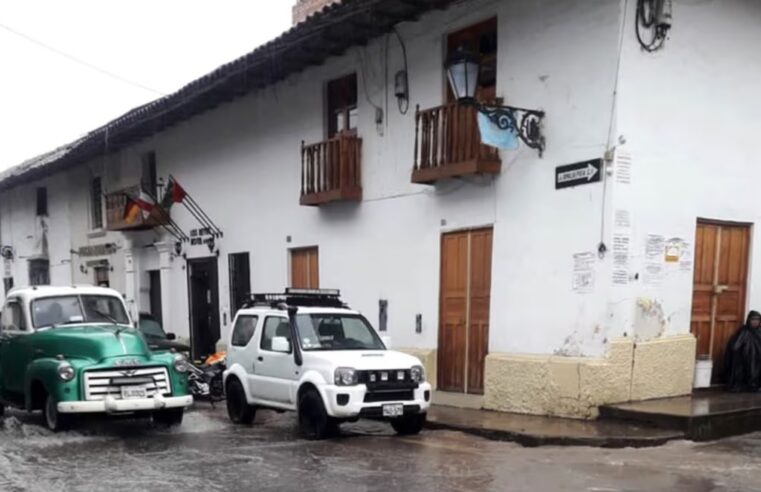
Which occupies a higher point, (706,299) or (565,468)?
(706,299)

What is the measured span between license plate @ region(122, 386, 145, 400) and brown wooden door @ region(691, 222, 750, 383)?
7644mm

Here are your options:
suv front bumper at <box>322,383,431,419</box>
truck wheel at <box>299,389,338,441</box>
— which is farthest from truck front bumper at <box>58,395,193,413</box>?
suv front bumper at <box>322,383,431,419</box>

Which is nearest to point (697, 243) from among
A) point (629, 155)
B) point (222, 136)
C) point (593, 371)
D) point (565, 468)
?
point (629, 155)

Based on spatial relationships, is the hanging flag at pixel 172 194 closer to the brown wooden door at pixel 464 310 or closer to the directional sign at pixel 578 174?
the brown wooden door at pixel 464 310

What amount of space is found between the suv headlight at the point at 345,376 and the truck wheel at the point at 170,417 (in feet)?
8.50

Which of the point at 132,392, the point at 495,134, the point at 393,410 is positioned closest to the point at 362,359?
the point at 393,410

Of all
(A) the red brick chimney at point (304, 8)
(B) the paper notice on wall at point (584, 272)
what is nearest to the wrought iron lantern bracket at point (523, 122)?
(B) the paper notice on wall at point (584, 272)

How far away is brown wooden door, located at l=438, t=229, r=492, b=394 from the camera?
1155 cm

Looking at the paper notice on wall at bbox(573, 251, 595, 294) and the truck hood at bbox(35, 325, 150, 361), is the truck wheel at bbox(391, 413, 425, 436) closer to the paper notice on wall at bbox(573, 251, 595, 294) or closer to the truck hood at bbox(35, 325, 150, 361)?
the paper notice on wall at bbox(573, 251, 595, 294)

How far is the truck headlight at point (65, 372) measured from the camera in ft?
30.6

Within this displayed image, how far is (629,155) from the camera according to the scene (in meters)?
9.86

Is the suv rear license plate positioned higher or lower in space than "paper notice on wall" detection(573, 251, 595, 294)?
lower

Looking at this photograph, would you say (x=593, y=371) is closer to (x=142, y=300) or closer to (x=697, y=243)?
(x=697, y=243)

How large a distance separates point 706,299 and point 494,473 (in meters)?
5.30
